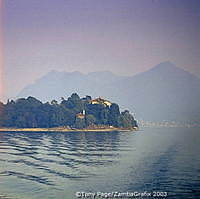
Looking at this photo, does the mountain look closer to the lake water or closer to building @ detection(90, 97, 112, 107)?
building @ detection(90, 97, 112, 107)

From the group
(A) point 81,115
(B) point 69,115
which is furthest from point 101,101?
(B) point 69,115

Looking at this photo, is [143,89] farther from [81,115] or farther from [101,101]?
[81,115]

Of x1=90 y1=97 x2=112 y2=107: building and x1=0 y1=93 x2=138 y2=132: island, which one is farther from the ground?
x1=90 y1=97 x2=112 y2=107: building

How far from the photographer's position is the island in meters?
3.25

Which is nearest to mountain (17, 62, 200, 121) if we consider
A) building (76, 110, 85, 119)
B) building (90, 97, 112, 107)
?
building (90, 97, 112, 107)

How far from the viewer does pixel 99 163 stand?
297 centimetres

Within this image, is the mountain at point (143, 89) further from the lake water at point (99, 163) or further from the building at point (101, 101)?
the lake water at point (99, 163)

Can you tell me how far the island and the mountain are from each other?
76 millimetres

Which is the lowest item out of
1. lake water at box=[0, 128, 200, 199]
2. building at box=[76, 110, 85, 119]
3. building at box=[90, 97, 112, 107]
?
lake water at box=[0, 128, 200, 199]

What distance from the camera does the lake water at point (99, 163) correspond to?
9.39 ft

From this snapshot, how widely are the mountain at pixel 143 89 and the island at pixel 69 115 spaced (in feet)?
0.25

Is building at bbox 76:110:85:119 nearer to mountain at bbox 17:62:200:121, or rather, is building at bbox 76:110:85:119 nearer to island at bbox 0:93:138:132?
island at bbox 0:93:138:132

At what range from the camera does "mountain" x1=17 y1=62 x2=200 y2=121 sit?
10.5ft

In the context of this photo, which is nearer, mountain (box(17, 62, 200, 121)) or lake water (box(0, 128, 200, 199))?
lake water (box(0, 128, 200, 199))
